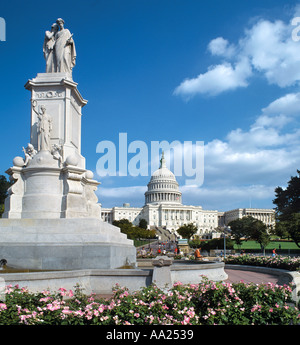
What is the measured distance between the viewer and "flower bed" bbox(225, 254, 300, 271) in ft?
56.3

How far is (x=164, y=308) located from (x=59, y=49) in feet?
44.2

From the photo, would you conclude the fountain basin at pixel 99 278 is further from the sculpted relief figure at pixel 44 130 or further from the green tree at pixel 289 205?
the green tree at pixel 289 205

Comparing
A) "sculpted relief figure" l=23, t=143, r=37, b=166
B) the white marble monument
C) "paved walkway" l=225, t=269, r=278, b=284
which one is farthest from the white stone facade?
"sculpted relief figure" l=23, t=143, r=37, b=166

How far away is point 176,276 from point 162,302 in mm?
4765

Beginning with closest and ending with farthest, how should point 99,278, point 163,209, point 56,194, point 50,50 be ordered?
point 99,278, point 56,194, point 50,50, point 163,209

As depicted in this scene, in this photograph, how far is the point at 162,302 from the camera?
6824 millimetres

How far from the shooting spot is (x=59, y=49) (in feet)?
54.9

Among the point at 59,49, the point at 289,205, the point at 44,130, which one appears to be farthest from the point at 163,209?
the point at 44,130

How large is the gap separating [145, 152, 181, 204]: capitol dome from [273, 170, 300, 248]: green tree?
12231cm

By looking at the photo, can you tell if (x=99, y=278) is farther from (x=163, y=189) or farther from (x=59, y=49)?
(x=163, y=189)

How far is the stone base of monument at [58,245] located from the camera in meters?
12.1

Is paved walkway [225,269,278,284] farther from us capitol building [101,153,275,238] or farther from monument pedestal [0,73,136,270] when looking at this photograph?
us capitol building [101,153,275,238]
